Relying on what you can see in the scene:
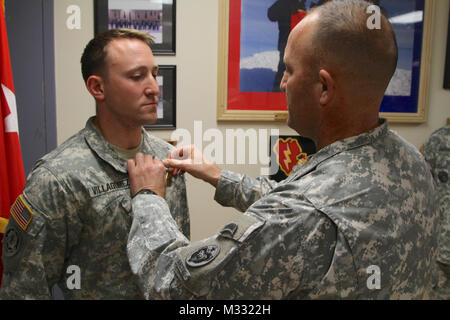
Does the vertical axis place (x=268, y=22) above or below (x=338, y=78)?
above

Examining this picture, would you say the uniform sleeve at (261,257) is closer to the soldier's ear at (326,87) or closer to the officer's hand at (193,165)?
the soldier's ear at (326,87)

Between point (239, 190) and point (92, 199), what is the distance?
0.55 metres

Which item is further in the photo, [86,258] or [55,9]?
[55,9]

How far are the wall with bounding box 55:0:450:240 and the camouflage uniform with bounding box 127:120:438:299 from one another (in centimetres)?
131

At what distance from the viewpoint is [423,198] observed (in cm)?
93

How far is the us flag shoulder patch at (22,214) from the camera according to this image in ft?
3.84

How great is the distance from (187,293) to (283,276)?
225 mm

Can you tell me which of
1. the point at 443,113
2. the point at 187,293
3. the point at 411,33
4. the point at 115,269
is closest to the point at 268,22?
the point at 411,33

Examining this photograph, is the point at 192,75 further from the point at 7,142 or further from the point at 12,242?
the point at 12,242

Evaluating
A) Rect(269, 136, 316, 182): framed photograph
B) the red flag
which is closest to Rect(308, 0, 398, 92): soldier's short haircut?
the red flag

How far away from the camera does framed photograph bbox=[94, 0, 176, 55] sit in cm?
205

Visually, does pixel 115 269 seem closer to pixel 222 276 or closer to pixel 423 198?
pixel 222 276

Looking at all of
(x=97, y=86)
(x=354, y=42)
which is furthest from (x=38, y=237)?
(x=354, y=42)

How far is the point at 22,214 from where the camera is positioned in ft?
3.89
